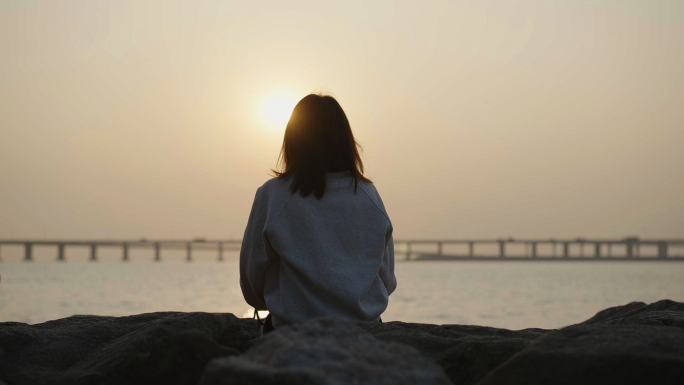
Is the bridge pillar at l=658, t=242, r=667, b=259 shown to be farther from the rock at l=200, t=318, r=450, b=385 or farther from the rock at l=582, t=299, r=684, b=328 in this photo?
the rock at l=200, t=318, r=450, b=385

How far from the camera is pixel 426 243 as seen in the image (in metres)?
74.9

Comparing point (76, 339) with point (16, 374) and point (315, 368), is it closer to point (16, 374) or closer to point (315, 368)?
point (16, 374)

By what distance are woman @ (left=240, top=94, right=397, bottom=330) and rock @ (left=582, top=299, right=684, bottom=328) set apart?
78cm

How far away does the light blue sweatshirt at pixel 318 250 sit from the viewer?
7.87 ft

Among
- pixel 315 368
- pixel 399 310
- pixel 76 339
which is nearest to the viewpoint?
pixel 315 368

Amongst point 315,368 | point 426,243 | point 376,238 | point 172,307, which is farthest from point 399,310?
point 426,243

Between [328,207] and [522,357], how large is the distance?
987 millimetres

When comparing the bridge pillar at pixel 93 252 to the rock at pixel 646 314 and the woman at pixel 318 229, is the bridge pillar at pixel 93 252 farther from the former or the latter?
the woman at pixel 318 229

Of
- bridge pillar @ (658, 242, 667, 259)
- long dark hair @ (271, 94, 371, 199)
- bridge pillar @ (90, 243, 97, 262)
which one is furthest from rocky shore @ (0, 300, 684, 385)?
bridge pillar @ (90, 243, 97, 262)

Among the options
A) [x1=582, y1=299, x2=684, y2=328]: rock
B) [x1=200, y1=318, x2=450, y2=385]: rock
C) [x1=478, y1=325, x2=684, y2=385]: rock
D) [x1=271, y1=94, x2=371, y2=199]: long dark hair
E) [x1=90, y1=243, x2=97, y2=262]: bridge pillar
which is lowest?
[x1=90, y1=243, x2=97, y2=262]: bridge pillar

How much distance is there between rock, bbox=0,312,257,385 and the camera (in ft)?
5.72

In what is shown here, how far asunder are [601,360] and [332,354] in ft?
2.04

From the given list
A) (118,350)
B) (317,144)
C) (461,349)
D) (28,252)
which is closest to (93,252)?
(28,252)

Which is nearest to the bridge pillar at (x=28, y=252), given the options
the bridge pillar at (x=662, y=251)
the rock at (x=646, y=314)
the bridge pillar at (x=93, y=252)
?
the bridge pillar at (x=93, y=252)
